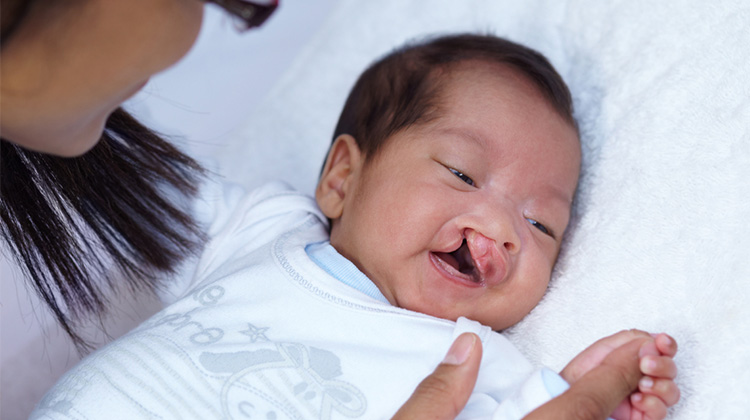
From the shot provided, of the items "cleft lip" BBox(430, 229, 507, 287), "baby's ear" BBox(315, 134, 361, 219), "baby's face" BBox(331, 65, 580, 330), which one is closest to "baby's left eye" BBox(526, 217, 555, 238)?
"baby's face" BBox(331, 65, 580, 330)

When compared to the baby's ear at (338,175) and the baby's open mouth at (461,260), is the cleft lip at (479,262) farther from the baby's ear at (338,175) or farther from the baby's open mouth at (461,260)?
the baby's ear at (338,175)

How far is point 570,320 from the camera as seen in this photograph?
1.12 meters

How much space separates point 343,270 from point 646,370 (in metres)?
0.48

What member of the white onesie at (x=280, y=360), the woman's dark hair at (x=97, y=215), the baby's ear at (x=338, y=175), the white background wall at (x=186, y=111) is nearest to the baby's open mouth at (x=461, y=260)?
the white onesie at (x=280, y=360)

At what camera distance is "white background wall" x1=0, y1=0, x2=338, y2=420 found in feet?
4.88

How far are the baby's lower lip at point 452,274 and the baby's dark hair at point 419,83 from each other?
25cm

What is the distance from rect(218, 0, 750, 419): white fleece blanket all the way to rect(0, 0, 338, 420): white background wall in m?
0.72

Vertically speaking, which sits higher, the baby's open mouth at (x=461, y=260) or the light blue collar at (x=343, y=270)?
the baby's open mouth at (x=461, y=260)

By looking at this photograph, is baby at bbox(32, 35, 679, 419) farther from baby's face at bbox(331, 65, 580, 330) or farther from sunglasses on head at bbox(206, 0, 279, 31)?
sunglasses on head at bbox(206, 0, 279, 31)

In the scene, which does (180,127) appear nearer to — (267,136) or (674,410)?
(267,136)

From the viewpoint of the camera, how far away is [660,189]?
1.14 meters

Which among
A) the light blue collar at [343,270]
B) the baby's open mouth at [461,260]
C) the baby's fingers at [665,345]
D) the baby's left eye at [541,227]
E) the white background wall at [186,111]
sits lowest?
the white background wall at [186,111]

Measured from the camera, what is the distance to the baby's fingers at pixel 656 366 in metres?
0.88

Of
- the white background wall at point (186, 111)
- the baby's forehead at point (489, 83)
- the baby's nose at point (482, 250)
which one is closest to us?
the baby's nose at point (482, 250)
